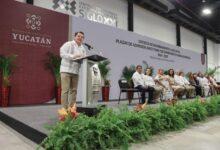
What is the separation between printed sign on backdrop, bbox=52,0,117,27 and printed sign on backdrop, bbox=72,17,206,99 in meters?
1.04

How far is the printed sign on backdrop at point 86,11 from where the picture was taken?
8.29m

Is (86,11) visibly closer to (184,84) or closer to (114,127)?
(184,84)

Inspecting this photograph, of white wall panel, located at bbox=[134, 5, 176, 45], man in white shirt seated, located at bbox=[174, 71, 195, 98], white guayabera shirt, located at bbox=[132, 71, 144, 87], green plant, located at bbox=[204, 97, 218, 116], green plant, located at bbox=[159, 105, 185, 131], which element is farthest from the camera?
white wall panel, located at bbox=[134, 5, 176, 45]

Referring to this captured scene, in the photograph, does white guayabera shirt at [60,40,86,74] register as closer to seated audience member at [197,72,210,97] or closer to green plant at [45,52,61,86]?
green plant at [45,52,61,86]

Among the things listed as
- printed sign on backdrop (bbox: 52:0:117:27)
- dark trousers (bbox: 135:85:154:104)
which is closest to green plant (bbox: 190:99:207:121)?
dark trousers (bbox: 135:85:154:104)

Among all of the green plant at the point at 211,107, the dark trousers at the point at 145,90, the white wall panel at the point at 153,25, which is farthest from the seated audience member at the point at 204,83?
the green plant at the point at 211,107

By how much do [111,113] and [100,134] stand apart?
484 mm

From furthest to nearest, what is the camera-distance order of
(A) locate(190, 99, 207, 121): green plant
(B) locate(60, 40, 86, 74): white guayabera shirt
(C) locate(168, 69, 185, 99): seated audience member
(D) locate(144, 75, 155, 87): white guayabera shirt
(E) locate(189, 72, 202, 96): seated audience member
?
(E) locate(189, 72, 202, 96): seated audience member → (C) locate(168, 69, 185, 99): seated audience member → (D) locate(144, 75, 155, 87): white guayabera shirt → (A) locate(190, 99, 207, 121): green plant → (B) locate(60, 40, 86, 74): white guayabera shirt

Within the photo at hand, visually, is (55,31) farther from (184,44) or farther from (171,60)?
(184,44)

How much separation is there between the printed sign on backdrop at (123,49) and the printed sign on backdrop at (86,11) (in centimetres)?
104

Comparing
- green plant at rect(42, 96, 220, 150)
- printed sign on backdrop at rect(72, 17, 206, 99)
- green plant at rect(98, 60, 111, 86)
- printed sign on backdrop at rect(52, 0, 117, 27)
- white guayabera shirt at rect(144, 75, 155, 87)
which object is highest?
printed sign on backdrop at rect(52, 0, 117, 27)

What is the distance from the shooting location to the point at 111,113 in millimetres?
3109

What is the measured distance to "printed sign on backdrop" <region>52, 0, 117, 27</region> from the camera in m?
8.29

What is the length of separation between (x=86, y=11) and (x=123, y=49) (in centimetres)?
168
